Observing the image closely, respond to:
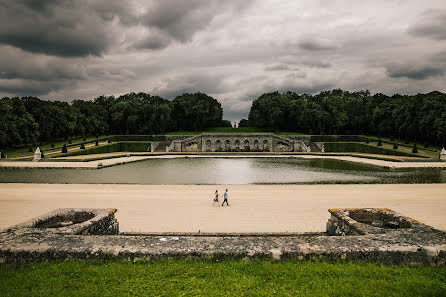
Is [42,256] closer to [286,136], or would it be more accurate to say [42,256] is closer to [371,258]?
[371,258]

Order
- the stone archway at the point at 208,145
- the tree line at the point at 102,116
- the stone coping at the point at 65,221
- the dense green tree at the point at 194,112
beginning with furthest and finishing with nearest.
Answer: the dense green tree at the point at 194,112, the stone archway at the point at 208,145, the tree line at the point at 102,116, the stone coping at the point at 65,221

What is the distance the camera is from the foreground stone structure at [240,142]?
217 feet

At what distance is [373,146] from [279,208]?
47.4 m

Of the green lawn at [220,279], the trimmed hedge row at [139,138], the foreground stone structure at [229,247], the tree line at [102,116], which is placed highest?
the tree line at [102,116]

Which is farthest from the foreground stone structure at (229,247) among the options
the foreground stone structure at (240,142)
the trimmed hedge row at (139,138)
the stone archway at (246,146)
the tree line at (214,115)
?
the trimmed hedge row at (139,138)

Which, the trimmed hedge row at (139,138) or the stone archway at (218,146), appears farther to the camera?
the stone archway at (218,146)

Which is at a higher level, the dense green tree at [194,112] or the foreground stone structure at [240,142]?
the dense green tree at [194,112]

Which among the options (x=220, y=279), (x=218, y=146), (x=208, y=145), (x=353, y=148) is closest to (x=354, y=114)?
(x=353, y=148)

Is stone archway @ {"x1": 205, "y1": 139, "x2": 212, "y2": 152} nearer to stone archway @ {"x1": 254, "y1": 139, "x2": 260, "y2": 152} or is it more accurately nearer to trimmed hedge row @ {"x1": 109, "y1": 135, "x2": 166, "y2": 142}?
trimmed hedge row @ {"x1": 109, "y1": 135, "x2": 166, "y2": 142}

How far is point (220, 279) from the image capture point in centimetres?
591

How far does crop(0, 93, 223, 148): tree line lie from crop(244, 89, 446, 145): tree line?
16762 millimetres

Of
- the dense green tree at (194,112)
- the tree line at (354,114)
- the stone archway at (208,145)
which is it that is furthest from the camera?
the dense green tree at (194,112)

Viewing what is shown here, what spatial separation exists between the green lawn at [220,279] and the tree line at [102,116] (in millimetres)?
49107

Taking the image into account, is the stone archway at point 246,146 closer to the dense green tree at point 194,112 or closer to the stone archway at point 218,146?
the stone archway at point 218,146
